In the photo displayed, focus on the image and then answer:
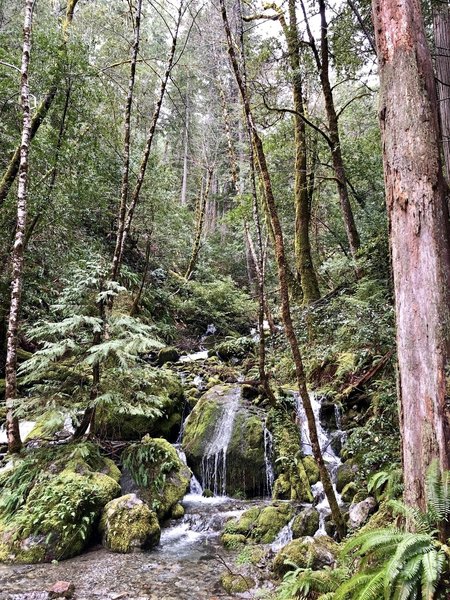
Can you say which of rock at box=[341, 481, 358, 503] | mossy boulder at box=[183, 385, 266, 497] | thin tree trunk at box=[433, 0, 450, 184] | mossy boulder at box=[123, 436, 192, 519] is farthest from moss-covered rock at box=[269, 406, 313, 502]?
thin tree trunk at box=[433, 0, 450, 184]

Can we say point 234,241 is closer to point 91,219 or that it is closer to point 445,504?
point 91,219

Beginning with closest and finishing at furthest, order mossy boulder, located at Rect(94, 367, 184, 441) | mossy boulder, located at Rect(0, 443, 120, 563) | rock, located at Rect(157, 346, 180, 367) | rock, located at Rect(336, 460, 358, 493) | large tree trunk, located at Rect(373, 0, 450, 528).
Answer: large tree trunk, located at Rect(373, 0, 450, 528) < mossy boulder, located at Rect(0, 443, 120, 563) < rock, located at Rect(336, 460, 358, 493) < mossy boulder, located at Rect(94, 367, 184, 441) < rock, located at Rect(157, 346, 180, 367)

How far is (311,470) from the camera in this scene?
7.55 m

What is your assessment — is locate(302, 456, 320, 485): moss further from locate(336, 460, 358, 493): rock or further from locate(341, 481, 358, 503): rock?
locate(341, 481, 358, 503): rock

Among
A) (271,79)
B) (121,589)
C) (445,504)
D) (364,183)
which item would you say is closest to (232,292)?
(364,183)

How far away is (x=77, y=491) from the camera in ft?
20.1

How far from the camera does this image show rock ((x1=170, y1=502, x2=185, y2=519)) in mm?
6944

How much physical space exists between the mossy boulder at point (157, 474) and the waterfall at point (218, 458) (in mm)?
423

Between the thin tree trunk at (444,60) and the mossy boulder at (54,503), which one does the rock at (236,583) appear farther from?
the thin tree trunk at (444,60)

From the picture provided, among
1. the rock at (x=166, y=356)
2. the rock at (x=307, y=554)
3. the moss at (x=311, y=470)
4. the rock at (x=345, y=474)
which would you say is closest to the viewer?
the rock at (x=307, y=554)

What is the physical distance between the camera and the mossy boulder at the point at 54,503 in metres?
5.52

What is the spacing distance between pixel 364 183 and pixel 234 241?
10.6 metres

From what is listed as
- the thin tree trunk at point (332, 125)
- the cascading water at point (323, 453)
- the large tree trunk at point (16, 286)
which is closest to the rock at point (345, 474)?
the cascading water at point (323, 453)

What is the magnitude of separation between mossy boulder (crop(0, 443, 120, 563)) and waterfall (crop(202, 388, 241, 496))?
1.92 metres
